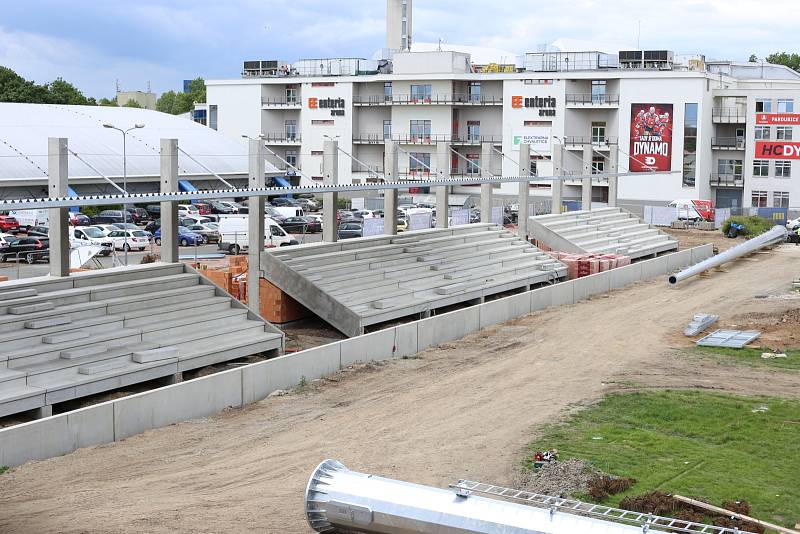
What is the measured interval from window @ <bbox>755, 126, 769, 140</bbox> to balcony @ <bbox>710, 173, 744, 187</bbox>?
3850mm

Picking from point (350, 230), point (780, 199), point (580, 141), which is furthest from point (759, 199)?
point (350, 230)

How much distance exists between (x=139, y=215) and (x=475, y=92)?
101 feet

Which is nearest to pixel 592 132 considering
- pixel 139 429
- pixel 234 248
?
pixel 234 248

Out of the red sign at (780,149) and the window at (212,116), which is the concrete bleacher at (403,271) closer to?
the red sign at (780,149)

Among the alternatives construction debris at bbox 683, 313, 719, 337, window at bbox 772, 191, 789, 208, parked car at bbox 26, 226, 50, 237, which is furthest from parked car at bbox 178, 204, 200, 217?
window at bbox 772, 191, 789, 208

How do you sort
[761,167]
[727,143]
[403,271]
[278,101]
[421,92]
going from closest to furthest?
[403,271], [761,167], [727,143], [421,92], [278,101]

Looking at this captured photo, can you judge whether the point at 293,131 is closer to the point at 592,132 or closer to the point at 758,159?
the point at 592,132

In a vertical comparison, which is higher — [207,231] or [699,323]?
[207,231]

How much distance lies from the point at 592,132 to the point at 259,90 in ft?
90.2

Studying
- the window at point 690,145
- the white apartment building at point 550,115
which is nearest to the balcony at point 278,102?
the white apartment building at point 550,115

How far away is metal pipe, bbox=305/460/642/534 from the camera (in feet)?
42.2

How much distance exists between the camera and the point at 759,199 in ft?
244

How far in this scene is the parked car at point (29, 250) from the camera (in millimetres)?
43344

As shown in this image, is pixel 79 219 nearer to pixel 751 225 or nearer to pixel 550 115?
pixel 550 115
